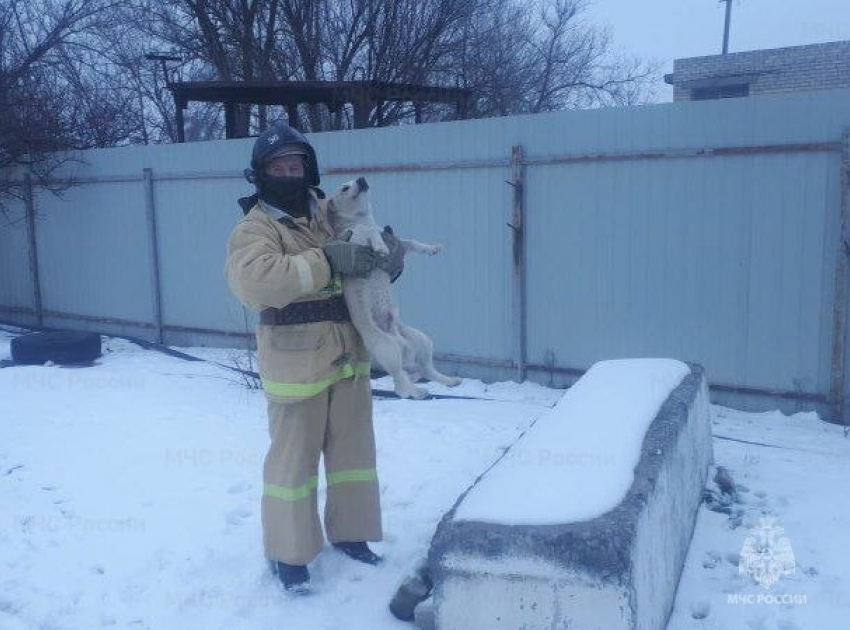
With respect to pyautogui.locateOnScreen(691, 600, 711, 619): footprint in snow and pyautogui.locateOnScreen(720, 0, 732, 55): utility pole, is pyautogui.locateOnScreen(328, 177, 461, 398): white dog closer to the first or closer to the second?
pyautogui.locateOnScreen(691, 600, 711, 619): footprint in snow

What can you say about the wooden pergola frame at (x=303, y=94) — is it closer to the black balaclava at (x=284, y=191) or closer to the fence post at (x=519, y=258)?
the fence post at (x=519, y=258)

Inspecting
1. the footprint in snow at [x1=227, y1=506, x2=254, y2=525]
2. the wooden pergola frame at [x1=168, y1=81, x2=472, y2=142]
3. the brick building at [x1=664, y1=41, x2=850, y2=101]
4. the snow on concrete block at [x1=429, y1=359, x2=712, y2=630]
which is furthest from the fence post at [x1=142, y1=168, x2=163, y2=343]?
the brick building at [x1=664, y1=41, x2=850, y2=101]

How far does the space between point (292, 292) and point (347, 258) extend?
28 cm

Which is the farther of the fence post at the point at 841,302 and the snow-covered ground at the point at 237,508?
the fence post at the point at 841,302

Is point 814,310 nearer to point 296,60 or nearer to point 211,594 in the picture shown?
point 211,594

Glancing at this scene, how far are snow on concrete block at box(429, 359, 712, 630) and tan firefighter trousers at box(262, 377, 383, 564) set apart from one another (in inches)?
26.9

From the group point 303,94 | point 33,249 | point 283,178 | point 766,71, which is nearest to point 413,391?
point 283,178

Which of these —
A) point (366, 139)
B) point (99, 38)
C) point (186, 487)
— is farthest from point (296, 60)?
point (186, 487)

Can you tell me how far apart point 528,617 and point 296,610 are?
1.15 metres

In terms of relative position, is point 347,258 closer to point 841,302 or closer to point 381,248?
point 381,248

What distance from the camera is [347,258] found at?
3.45m

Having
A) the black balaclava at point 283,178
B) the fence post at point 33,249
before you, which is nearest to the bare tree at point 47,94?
the fence post at point 33,249

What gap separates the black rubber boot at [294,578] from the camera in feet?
11.9

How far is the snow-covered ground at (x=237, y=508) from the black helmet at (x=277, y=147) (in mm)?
1776
